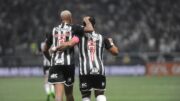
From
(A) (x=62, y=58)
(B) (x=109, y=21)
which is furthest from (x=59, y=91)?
(B) (x=109, y=21)

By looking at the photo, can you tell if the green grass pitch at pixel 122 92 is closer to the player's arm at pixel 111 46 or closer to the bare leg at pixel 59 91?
the bare leg at pixel 59 91

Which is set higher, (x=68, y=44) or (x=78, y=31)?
(x=78, y=31)

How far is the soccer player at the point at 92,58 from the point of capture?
11.9 m

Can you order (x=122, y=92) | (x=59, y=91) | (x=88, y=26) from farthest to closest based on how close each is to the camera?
(x=122, y=92)
(x=59, y=91)
(x=88, y=26)

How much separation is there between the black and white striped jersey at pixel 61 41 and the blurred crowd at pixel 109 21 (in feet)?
92.9

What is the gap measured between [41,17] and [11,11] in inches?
91.2

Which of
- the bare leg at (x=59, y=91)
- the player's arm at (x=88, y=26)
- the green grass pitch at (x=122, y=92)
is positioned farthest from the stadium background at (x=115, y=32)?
the player's arm at (x=88, y=26)

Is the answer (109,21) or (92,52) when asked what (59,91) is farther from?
(109,21)

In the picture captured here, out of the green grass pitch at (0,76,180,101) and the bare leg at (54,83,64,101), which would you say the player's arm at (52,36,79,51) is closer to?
the bare leg at (54,83,64,101)

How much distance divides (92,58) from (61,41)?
80cm

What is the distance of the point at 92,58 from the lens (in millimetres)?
11953

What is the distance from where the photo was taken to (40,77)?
3894cm

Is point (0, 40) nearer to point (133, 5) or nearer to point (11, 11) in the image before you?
point (11, 11)

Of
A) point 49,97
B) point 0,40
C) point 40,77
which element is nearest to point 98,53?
point 49,97
